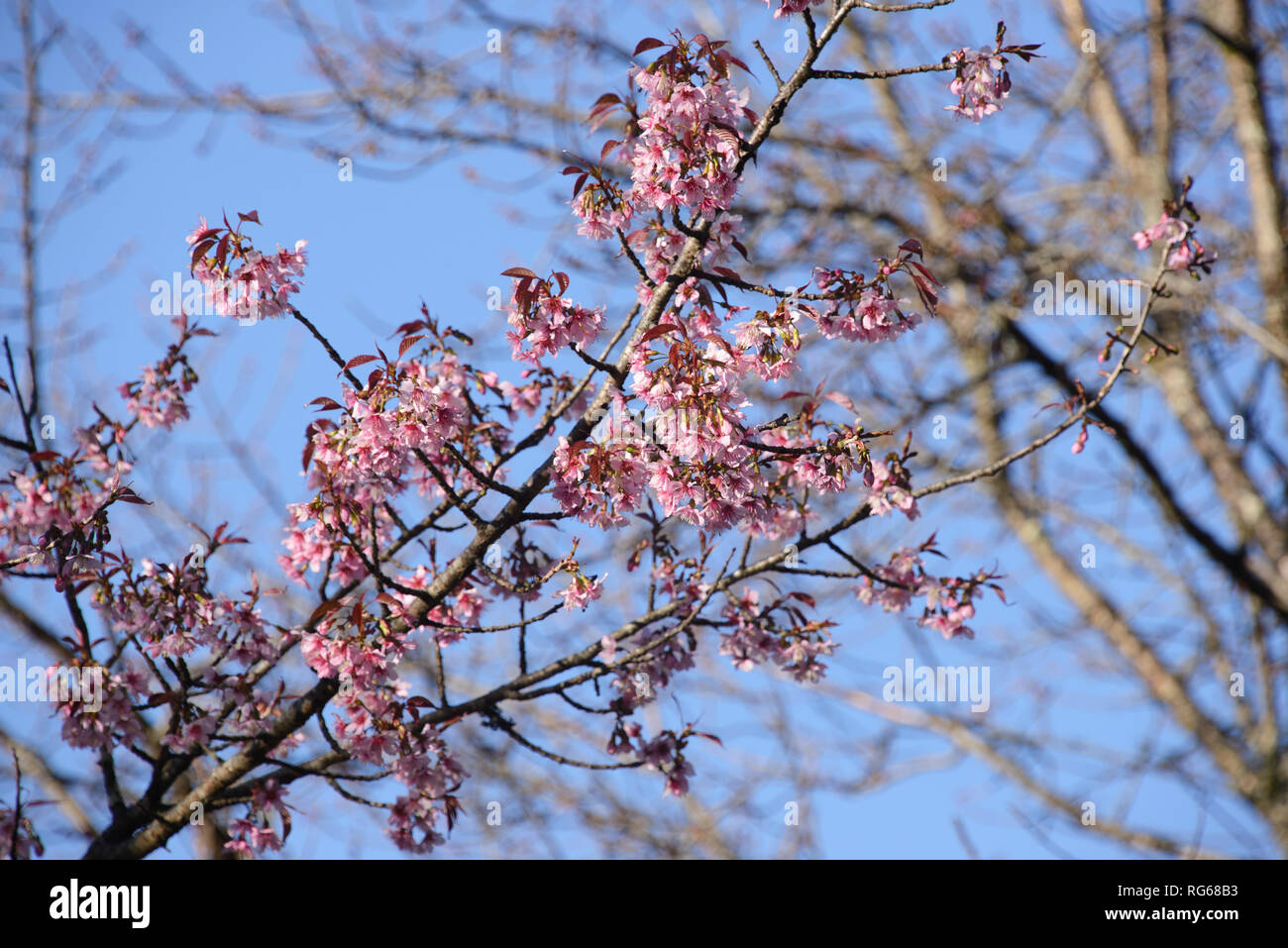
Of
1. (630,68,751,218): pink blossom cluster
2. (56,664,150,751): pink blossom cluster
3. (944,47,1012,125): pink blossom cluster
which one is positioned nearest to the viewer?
(630,68,751,218): pink blossom cluster

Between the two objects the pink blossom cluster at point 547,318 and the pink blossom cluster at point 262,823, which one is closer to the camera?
the pink blossom cluster at point 547,318

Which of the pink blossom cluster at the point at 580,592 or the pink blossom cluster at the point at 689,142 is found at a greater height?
the pink blossom cluster at the point at 689,142

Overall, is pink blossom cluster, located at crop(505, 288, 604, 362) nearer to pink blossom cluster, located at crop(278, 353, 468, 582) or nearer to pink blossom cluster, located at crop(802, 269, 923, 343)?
pink blossom cluster, located at crop(278, 353, 468, 582)

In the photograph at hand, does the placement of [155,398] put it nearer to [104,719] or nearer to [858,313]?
[104,719]

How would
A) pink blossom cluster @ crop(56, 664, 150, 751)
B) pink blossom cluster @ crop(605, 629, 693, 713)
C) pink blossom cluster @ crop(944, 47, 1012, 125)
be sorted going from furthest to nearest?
pink blossom cluster @ crop(605, 629, 693, 713), pink blossom cluster @ crop(56, 664, 150, 751), pink blossom cluster @ crop(944, 47, 1012, 125)

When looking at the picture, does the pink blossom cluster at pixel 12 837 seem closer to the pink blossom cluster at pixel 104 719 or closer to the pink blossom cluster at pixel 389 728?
the pink blossom cluster at pixel 104 719

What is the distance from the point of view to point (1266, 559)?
706 cm

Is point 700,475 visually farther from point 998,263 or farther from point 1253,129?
point 1253,129

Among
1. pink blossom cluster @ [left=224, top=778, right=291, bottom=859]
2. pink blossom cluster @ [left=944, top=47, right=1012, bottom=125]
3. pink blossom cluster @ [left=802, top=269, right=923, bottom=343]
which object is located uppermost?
pink blossom cluster @ [left=944, top=47, right=1012, bottom=125]

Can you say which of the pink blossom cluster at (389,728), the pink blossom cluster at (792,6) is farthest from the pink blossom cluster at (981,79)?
the pink blossom cluster at (389,728)

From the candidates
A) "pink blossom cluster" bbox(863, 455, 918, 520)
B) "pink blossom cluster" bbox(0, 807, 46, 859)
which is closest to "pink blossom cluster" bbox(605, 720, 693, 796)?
"pink blossom cluster" bbox(863, 455, 918, 520)
